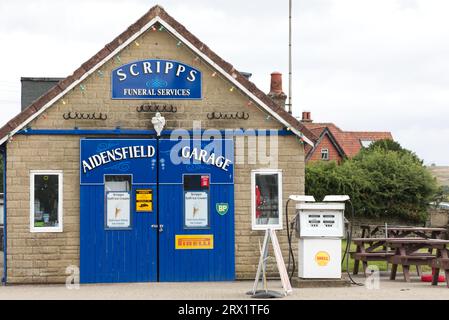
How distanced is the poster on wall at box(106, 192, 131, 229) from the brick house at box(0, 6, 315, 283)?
2cm

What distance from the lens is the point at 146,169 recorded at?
19578mm

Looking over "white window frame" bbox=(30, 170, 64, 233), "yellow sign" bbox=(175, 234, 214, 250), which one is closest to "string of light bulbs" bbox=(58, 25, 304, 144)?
"white window frame" bbox=(30, 170, 64, 233)

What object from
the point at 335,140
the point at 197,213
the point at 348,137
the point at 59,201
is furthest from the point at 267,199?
the point at 348,137

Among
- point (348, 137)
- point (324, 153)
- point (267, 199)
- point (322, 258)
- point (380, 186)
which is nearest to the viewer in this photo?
point (322, 258)

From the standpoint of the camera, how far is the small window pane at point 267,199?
19984mm

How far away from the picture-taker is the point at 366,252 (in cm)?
2095

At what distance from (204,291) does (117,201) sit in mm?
3108

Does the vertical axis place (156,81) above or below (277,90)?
A: below

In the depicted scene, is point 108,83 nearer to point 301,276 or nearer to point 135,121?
point 135,121

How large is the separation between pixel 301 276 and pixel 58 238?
5.05 meters

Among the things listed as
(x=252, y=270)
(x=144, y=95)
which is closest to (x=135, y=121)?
(x=144, y=95)

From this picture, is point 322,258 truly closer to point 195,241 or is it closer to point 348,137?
point 195,241
